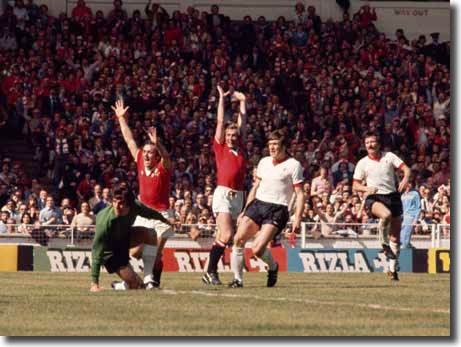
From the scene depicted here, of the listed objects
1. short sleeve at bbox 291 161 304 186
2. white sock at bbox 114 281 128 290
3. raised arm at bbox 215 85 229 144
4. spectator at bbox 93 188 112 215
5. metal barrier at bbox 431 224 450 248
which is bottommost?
metal barrier at bbox 431 224 450 248

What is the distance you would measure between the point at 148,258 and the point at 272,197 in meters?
1.84

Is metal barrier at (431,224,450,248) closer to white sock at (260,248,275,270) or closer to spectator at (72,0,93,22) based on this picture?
white sock at (260,248,275,270)

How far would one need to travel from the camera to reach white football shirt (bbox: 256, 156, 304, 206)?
1647cm

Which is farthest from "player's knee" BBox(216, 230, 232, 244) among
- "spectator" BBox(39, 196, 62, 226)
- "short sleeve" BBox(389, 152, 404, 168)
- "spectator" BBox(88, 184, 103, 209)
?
"spectator" BBox(88, 184, 103, 209)

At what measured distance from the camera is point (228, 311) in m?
12.5

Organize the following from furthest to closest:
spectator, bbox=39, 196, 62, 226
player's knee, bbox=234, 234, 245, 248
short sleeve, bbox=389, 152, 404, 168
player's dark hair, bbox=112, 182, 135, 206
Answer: spectator, bbox=39, 196, 62, 226
short sleeve, bbox=389, 152, 404, 168
player's knee, bbox=234, 234, 245, 248
player's dark hair, bbox=112, 182, 135, 206

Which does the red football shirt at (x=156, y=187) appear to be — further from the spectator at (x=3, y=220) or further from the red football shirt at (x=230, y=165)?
the spectator at (x=3, y=220)

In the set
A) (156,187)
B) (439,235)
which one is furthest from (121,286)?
(439,235)

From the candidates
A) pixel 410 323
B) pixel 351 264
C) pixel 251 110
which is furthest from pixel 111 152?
pixel 410 323

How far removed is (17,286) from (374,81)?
18794 mm

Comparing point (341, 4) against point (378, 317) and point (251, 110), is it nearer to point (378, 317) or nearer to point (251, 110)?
point (251, 110)

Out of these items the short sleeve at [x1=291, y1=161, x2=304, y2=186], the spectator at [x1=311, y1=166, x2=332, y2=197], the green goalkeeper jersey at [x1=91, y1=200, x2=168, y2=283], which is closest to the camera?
the green goalkeeper jersey at [x1=91, y1=200, x2=168, y2=283]

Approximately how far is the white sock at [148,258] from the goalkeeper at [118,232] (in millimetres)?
348

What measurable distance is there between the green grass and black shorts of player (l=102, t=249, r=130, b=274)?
0.41 metres
